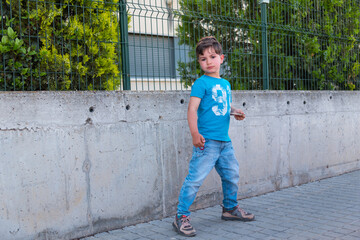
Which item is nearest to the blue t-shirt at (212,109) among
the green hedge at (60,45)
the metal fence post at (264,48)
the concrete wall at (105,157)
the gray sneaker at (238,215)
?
the concrete wall at (105,157)

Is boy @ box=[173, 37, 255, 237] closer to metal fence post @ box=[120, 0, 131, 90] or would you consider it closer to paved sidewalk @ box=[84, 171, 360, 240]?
paved sidewalk @ box=[84, 171, 360, 240]

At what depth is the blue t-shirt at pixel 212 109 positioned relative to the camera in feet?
12.7

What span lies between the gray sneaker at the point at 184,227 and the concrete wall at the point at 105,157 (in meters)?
0.53

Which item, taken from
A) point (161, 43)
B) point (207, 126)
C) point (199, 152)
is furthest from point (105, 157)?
point (161, 43)

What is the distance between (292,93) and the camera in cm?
596

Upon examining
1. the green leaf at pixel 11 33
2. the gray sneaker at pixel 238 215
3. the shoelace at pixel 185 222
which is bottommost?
the gray sneaker at pixel 238 215

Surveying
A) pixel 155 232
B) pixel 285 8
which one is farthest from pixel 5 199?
pixel 285 8

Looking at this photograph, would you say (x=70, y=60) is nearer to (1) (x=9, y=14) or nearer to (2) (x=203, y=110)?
(1) (x=9, y=14)

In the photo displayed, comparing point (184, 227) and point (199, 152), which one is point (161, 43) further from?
point (184, 227)

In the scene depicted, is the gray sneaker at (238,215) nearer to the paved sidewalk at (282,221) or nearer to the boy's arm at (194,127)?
the paved sidewalk at (282,221)

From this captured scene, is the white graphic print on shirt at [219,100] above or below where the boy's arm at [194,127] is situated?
above

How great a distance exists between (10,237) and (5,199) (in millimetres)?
316

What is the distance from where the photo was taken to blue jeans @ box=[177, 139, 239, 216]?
3861 millimetres

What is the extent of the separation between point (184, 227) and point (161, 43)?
210cm
